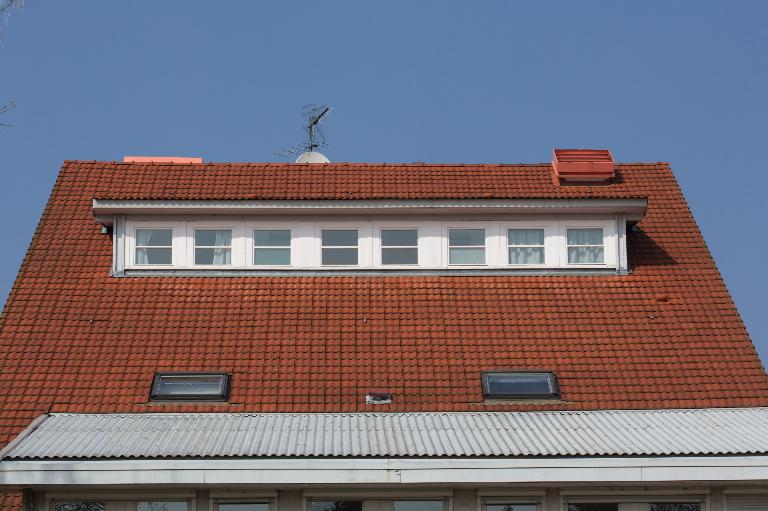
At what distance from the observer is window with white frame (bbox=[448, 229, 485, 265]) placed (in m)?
28.9

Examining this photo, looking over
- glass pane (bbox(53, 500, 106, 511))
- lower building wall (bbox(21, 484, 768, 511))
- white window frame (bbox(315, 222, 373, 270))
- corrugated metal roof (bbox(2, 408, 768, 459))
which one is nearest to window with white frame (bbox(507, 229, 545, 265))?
white window frame (bbox(315, 222, 373, 270))

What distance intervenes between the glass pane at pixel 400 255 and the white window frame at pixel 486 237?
63 centimetres

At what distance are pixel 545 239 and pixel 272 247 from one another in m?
5.96

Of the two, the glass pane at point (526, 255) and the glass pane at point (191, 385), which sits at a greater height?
the glass pane at point (526, 255)

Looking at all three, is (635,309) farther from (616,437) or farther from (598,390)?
(616,437)

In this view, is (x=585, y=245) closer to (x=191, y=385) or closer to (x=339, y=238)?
(x=339, y=238)

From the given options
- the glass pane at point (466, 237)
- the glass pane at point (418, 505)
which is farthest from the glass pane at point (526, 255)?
the glass pane at point (418, 505)

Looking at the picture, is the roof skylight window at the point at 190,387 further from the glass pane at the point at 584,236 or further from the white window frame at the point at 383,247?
the glass pane at the point at 584,236

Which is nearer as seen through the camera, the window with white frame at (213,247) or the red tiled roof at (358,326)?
the red tiled roof at (358,326)

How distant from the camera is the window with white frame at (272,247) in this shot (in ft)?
94.0

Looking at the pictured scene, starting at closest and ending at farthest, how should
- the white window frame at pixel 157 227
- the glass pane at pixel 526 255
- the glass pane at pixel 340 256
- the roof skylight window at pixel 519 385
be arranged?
the roof skylight window at pixel 519 385 → the white window frame at pixel 157 227 → the glass pane at pixel 340 256 → the glass pane at pixel 526 255

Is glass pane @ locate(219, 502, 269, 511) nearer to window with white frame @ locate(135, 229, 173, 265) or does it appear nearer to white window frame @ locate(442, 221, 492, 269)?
window with white frame @ locate(135, 229, 173, 265)

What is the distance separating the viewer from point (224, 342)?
86.4 feet

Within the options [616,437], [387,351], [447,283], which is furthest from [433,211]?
[616,437]
